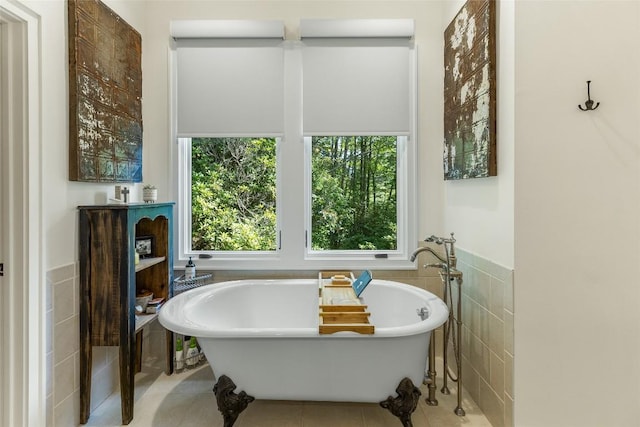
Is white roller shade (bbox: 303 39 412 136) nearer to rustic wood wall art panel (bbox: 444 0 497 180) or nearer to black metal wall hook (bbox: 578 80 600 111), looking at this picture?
rustic wood wall art panel (bbox: 444 0 497 180)

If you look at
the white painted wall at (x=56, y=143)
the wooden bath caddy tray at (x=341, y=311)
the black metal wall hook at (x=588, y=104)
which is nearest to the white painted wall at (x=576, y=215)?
the black metal wall hook at (x=588, y=104)

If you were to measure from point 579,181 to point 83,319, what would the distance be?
251 cm

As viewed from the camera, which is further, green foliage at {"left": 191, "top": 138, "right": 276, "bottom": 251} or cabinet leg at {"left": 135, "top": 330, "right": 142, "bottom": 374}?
green foliage at {"left": 191, "top": 138, "right": 276, "bottom": 251}

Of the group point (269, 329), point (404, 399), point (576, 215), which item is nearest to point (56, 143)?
point (269, 329)

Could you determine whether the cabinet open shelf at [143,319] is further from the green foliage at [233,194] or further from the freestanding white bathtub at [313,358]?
the green foliage at [233,194]

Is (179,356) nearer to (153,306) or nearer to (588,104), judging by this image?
(153,306)

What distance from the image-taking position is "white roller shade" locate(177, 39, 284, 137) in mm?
2471

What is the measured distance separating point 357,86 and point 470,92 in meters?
0.79

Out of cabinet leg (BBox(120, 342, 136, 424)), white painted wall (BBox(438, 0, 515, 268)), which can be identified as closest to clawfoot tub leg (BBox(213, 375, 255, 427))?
cabinet leg (BBox(120, 342, 136, 424))

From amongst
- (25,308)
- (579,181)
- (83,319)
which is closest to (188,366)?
Result: (83,319)

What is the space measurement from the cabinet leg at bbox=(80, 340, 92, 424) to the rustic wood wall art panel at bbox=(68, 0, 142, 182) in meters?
0.89

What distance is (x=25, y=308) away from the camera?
5.02 feet

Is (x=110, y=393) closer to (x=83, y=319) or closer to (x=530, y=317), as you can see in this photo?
(x=83, y=319)

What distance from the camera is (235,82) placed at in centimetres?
247
